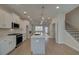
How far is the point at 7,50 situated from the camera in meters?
4.62

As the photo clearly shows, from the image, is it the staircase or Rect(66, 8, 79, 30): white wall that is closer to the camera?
the staircase

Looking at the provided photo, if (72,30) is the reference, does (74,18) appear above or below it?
above

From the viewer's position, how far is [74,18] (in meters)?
7.34

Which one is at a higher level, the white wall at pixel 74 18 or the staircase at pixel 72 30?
the white wall at pixel 74 18

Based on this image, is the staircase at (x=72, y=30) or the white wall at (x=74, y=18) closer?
the staircase at (x=72, y=30)

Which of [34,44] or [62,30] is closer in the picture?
[34,44]

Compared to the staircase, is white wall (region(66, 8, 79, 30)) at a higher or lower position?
higher

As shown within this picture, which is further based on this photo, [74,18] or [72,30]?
[72,30]

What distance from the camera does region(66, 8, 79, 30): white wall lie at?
23.1 feet

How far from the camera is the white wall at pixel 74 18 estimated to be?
23.1 feet
